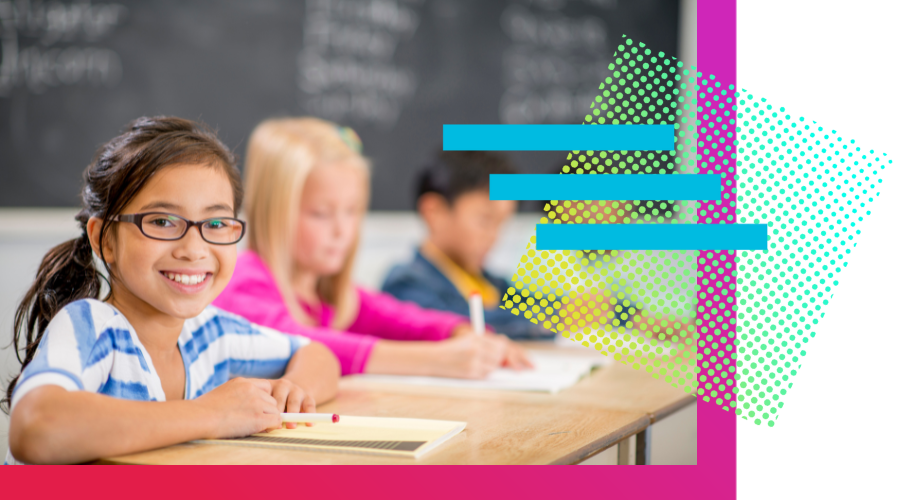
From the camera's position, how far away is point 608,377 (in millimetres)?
1098

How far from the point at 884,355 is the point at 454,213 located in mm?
1293

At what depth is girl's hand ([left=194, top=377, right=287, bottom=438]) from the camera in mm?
659

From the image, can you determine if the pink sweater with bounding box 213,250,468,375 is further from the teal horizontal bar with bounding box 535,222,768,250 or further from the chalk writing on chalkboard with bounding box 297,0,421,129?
the chalk writing on chalkboard with bounding box 297,0,421,129

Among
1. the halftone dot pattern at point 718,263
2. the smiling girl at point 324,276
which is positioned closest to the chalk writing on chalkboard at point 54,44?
the smiling girl at point 324,276

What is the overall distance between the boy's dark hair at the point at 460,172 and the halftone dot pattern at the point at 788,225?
112cm

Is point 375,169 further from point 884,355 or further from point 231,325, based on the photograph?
point 884,355

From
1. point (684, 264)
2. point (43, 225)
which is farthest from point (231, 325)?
point (43, 225)

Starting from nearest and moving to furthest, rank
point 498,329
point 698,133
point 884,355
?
point 884,355 < point 698,133 < point 498,329

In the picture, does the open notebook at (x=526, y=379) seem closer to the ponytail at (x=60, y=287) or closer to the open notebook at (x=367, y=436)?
the open notebook at (x=367, y=436)

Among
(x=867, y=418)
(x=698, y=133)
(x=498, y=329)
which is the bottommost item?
(x=867, y=418)

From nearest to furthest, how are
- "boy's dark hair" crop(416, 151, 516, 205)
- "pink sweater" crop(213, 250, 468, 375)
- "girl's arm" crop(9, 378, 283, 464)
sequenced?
"girl's arm" crop(9, 378, 283, 464) → "pink sweater" crop(213, 250, 468, 375) → "boy's dark hair" crop(416, 151, 516, 205)

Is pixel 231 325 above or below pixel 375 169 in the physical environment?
below

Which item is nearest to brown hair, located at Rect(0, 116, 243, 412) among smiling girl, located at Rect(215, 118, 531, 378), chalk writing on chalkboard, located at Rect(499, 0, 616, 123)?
smiling girl, located at Rect(215, 118, 531, 378)

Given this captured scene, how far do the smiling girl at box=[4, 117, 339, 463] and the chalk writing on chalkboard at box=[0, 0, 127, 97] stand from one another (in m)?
1.37
